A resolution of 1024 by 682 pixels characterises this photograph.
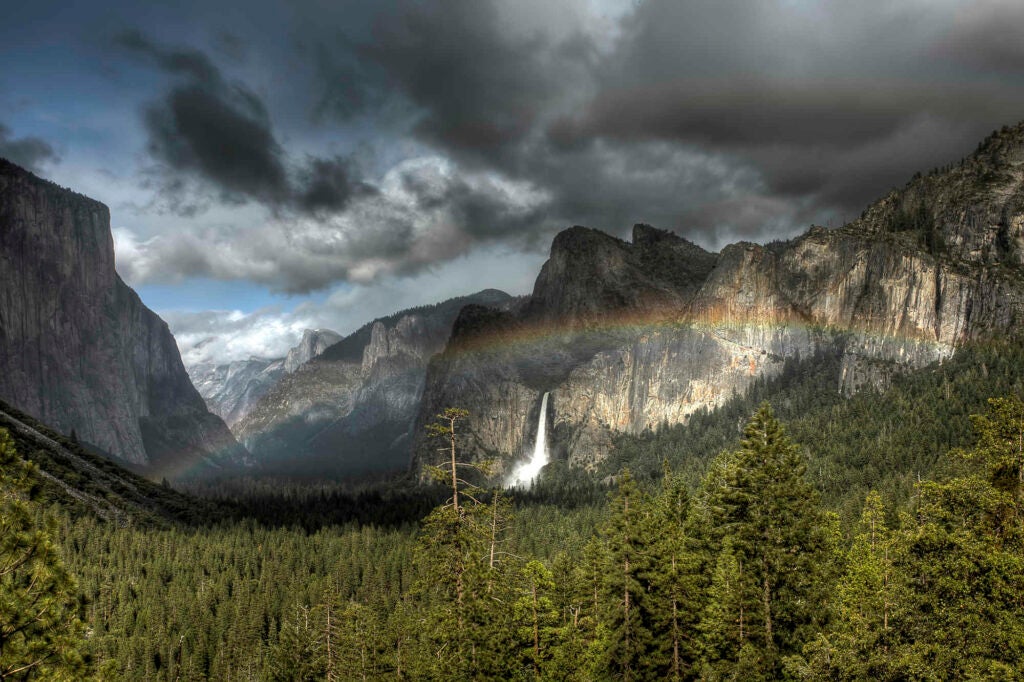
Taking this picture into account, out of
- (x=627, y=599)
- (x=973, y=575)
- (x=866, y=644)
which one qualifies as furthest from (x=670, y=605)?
(x=973, y=575)

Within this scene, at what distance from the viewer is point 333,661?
5769 cm

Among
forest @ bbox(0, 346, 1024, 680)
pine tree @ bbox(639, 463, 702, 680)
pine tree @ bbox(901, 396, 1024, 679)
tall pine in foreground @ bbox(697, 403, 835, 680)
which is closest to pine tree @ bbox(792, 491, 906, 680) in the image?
forest @ bbox(0, 346, 1024, 680)

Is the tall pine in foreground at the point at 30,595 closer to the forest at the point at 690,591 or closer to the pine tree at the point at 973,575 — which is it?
the forest at the point at 690,591

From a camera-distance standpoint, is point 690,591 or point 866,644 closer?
point 866,644

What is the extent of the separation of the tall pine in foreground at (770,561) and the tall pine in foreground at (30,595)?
27.6 metres

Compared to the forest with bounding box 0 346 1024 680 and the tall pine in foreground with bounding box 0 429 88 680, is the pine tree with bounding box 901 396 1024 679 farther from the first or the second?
the tall pine in foreground with bounding box 0 429 88 680

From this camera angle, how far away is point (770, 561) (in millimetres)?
34594

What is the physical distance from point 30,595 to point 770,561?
29.7 metres

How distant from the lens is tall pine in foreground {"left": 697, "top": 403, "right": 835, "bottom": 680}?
34.4m

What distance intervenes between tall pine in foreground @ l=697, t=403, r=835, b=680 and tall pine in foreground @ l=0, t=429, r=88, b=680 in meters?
27.6

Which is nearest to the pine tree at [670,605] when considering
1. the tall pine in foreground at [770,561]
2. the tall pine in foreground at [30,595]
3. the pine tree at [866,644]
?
the tall pine in foreground at [770,561]

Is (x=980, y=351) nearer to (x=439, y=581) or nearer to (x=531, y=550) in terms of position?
(x=531, y=550)

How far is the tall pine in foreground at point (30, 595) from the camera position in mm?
16734

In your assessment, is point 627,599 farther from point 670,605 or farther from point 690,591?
point 690,591
